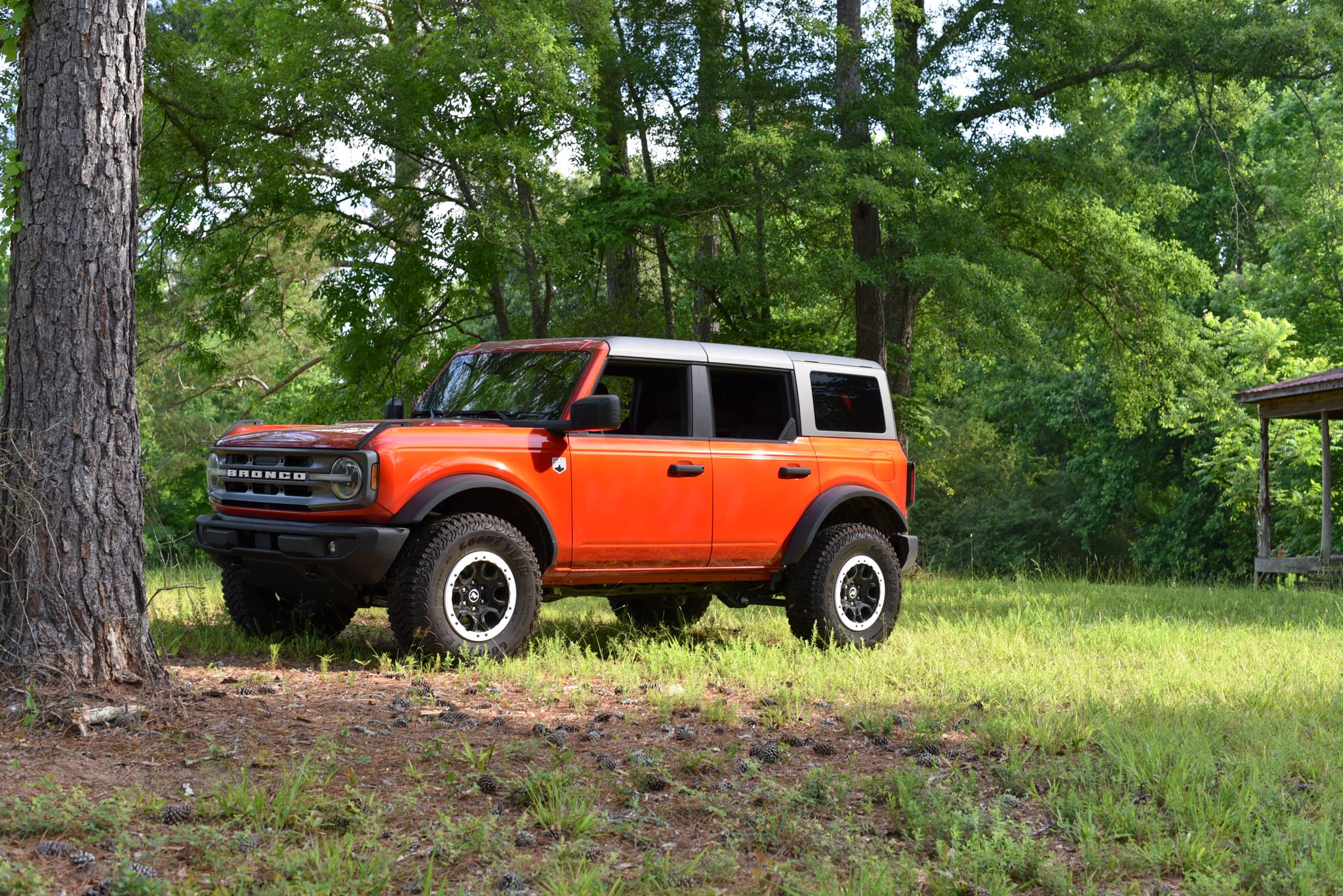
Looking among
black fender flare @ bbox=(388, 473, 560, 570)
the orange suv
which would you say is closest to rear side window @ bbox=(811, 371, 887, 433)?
the orange suv

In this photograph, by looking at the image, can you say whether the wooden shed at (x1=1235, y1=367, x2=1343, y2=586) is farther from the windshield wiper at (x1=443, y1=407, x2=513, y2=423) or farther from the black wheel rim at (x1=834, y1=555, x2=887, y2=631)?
the windshield wiper at (x1=443, y1=407, x2=513, y2=423)

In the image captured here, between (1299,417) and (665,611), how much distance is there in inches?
588

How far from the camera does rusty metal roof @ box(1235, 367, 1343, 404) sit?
1919 cm

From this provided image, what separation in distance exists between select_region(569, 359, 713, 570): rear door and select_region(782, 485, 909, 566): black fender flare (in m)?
0.73

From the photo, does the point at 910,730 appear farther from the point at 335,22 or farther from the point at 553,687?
the point at 335,22

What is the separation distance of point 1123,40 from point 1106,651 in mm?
12287

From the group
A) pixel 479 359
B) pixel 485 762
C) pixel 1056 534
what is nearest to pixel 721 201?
pixel 479 359

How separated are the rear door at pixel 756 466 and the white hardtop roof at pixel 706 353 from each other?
7cm

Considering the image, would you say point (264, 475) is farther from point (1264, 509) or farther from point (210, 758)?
point (1264, 509)

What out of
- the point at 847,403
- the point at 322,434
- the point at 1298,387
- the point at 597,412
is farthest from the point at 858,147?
the point at 322,434

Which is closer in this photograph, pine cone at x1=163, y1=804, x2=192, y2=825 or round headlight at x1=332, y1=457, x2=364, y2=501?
pine cone at x1=163, y1=804, x2=192, y2=825

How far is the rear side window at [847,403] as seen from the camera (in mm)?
9727

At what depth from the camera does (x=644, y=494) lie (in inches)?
334

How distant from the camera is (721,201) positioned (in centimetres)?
1673
